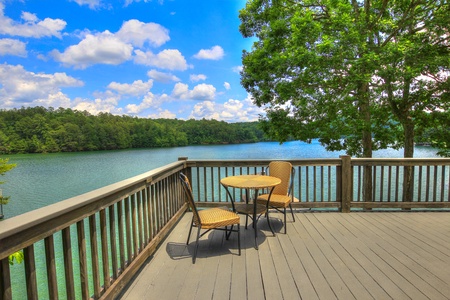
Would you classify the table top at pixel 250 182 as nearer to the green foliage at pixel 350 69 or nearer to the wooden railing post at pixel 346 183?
the wooden railing post at pixel 346 183

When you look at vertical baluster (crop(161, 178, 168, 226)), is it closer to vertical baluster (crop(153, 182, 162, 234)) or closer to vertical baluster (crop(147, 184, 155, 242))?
vertical baluster (crop(153, 182, 162, 234))

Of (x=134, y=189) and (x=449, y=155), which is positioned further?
(x=449, y=155)

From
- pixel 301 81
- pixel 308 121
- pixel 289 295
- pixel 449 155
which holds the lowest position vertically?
pixel 289 295

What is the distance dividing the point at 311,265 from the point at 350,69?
466 centimetres

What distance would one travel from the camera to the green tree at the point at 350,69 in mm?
5234

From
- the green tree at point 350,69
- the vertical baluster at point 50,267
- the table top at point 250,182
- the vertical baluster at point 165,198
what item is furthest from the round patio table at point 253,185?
the green tree at point 350,69

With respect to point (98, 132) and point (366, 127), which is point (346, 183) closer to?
point (366, 127)

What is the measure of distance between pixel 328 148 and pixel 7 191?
18.4 meters

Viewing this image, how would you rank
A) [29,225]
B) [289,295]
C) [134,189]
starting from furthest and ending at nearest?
[134,189], [289,295], [29,225]

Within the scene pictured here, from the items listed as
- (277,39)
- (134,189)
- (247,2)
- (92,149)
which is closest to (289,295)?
(134,189)

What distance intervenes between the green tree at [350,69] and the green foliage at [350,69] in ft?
0.07

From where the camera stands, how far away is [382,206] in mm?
4016

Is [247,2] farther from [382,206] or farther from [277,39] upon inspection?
[382,206]

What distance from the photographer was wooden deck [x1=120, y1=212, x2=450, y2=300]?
197cm
